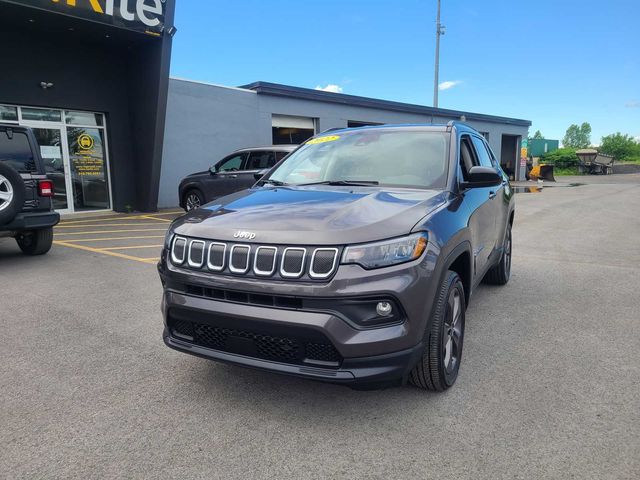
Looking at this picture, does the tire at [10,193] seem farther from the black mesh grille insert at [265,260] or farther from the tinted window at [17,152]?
the black mesh grille insert at [265,260]

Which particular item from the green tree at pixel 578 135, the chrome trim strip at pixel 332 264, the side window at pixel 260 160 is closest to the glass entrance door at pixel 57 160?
the side window at pixel 260 160

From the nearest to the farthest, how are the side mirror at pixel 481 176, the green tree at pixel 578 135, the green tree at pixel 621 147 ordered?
the side mirror at pixel 481 176 → the green tree at pixel 621 147 → the green tree at pixel 578 135

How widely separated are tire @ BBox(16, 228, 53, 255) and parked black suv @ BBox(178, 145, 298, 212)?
463cm

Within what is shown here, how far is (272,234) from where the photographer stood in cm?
251

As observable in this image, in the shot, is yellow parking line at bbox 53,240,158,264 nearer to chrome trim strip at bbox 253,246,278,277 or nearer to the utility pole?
chrome trim strip at bbox 253,246,278,277

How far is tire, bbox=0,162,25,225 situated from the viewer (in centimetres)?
604

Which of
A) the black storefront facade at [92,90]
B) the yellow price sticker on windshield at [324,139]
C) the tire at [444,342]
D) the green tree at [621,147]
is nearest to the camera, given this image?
the tire at [444,342]

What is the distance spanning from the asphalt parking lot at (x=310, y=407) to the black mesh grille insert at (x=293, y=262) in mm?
905

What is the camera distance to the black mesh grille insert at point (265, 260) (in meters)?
2.45

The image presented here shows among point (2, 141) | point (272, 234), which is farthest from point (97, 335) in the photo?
point (2, 141)

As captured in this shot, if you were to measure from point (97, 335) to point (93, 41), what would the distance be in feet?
37.3

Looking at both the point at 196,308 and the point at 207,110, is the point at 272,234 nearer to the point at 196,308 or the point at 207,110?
the point at 196,308

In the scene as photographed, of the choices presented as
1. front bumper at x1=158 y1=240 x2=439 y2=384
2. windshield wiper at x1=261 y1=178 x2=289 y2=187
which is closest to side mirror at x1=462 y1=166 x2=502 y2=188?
front bumper at x1=158 y1=240 x2=439 y2=384

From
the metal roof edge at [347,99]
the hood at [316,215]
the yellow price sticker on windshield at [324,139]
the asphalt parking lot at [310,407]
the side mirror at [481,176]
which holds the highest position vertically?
the metal roof edge at [347,99]
